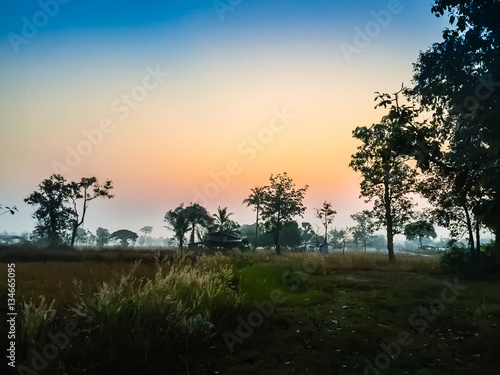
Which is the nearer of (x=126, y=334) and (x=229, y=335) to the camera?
(x=126, y=334)

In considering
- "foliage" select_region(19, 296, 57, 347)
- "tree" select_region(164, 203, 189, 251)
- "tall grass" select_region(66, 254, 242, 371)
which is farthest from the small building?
"foliage" select_region(19, 296, 57, 347)

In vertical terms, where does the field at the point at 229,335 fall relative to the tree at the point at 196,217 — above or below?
below

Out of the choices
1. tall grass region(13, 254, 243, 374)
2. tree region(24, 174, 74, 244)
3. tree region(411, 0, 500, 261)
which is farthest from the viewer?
tree region(24, 174, 74, 244)

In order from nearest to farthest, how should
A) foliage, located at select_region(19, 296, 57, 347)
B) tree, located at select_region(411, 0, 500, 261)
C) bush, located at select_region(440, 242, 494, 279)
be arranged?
foliage, located at select_region(19, 296, 57, 347), tree, located at select_region(411, 0, 500, 261), bush, located at select_region(440, 242, 494, 279)

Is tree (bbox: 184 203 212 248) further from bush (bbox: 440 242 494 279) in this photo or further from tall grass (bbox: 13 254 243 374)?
tall grass (bbox: 13 254 243 374)

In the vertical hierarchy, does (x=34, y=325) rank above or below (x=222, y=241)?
above

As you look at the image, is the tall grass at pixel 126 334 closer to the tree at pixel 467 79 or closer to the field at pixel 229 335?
A: the field at pixel 229 335

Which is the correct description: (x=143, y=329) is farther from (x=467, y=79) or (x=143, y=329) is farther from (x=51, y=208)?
(x=51, y=208)

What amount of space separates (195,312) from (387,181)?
2463 centimetres

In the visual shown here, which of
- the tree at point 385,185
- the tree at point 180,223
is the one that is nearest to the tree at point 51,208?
the tree at point 180,223

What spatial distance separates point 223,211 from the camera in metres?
64.5

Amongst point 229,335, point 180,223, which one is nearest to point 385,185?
point 229,335

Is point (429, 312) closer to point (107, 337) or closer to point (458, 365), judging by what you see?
point (458, 365)

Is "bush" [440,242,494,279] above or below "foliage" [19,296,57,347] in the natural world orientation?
below
